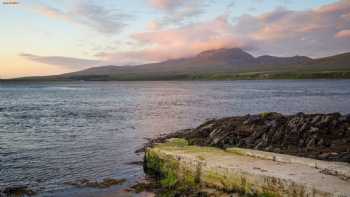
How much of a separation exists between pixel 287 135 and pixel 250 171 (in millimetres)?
8355

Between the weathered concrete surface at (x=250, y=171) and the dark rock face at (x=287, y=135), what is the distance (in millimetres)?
2987

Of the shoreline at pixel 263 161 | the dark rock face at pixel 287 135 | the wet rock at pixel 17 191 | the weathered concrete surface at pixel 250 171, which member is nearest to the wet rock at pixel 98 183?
the shoreline at pixel 263 161

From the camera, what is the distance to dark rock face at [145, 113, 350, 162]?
1646 centimetres

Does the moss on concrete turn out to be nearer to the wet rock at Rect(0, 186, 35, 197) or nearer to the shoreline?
the shoreline

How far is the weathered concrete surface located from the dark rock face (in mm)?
2987

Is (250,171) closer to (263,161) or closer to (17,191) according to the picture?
(263,161)

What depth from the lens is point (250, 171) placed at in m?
11.5

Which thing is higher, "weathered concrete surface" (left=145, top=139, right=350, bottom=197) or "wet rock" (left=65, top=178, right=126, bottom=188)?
"weathered concrete surface" (left=145, top=139, right=350, bottom=197)

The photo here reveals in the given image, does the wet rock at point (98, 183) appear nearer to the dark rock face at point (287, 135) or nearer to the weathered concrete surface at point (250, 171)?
the weathered concrete surface at point (250, 171)

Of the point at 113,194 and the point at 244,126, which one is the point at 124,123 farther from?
the point at 113,194

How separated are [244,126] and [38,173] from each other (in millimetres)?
11720

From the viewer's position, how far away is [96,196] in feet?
46.4

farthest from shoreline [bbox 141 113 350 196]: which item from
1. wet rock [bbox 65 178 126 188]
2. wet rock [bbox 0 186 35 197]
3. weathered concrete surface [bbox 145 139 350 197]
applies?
wet rock [bbox 0 186 35 197]

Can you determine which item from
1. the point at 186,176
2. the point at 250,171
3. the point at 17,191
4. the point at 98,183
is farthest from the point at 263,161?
the point at 17,191
